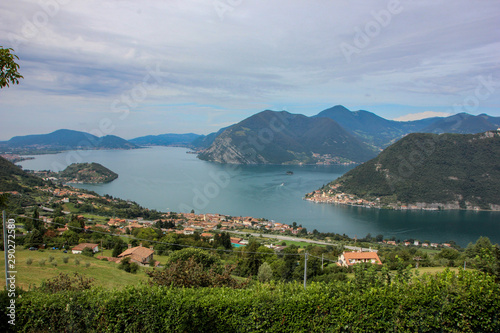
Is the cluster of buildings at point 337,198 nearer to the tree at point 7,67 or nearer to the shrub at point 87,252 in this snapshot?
the shrub at point 87,252

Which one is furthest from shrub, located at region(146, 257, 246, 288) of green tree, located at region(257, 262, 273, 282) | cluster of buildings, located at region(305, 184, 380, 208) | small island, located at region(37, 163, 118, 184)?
small island, located at region(37, 163, 118, 184)

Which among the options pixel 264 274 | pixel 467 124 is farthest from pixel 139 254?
pixel 467 124

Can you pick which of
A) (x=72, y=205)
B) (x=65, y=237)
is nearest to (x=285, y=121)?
(x=72, y=205)

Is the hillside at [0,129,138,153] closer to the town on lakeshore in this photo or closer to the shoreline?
the town on lakeshore

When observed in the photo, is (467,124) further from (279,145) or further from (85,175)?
(85,175)

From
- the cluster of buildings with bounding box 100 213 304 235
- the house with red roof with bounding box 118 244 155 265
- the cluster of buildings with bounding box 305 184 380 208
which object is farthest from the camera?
the cluster of buildings with bounding box 305 184 380 208
